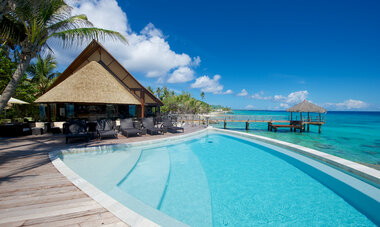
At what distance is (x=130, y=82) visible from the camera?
40.3ft

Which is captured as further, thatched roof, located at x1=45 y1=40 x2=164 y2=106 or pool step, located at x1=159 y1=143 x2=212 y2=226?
thatched roof, located at x1=45 y1=40 x2=164 y2=106

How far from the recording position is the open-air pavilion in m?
8.86

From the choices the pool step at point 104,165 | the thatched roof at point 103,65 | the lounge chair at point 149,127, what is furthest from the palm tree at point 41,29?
the lounge chair at point 149,127

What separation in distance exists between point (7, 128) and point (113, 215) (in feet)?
30.1

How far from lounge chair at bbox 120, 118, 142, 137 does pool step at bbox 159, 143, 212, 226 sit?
3115mm

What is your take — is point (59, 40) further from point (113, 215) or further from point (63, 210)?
point (113, 215)

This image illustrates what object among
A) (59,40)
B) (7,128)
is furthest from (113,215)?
(7,128)

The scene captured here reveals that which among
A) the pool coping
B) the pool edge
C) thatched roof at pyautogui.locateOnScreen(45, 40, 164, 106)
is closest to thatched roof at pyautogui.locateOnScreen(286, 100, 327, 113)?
the pool edge

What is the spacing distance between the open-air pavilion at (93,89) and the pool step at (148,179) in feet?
15.3

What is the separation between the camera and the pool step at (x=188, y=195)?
3314 mm

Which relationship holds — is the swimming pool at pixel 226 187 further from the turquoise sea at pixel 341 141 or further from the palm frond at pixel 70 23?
the palm frond at pixel 70 23

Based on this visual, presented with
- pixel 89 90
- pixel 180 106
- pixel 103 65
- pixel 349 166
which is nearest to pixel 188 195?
pixel 349 166

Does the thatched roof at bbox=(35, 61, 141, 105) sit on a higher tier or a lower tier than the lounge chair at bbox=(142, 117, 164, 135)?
higher

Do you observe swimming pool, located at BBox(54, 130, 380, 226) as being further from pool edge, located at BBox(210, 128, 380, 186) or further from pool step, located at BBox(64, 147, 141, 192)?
pool edge, located at BBox(210, 128, 380, 186)
